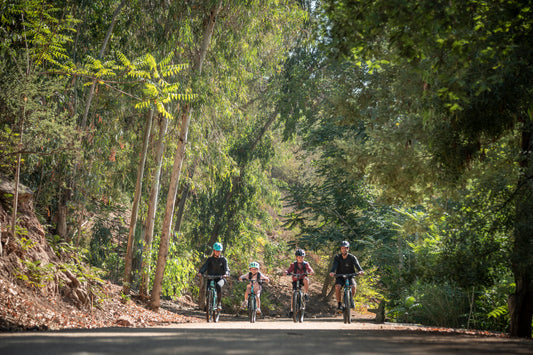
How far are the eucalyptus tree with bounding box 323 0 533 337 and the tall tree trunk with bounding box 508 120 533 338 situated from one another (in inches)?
0.7

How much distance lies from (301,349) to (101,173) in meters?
9.99

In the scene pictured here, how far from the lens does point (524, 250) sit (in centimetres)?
953

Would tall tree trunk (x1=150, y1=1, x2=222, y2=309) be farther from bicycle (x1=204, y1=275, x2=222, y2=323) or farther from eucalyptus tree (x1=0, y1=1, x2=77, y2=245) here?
eucalyptus tree (x1=0, y1=1, x2=77, y2=245)

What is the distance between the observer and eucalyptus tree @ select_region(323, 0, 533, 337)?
7891 mm

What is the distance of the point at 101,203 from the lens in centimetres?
1780

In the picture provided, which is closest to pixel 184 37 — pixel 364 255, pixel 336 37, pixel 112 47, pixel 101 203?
pixel 112 47

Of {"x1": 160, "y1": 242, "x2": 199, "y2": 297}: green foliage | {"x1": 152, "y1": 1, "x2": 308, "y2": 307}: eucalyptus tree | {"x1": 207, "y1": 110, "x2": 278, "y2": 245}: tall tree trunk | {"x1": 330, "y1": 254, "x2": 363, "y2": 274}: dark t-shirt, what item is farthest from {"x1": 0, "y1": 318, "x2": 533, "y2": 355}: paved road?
{"x1": 207, "y1": 110, "x2": 278, "y2": 245}: tall tree trunk

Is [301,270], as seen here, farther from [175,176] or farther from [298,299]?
[175,176]

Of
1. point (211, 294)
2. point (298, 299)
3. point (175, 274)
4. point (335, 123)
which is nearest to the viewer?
point (211, 294)

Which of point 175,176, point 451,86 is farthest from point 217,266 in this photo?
point 451,86

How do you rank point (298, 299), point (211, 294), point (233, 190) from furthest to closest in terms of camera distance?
point (233, 190) < point (298, 299) < point (211, 294)

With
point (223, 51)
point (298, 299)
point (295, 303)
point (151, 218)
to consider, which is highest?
point (223, 51)

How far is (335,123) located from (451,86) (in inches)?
325

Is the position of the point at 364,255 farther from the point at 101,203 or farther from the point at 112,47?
the point at 112,47
